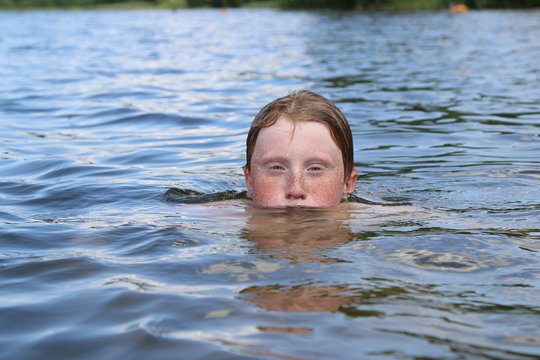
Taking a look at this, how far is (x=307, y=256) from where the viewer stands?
3439mm

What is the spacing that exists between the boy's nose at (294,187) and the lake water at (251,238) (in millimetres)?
109

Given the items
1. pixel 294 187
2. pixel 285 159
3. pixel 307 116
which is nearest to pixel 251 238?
pixel 294 187

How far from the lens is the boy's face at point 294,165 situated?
4207 mm

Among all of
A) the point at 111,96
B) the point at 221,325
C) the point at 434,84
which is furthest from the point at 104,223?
the point at 434,84

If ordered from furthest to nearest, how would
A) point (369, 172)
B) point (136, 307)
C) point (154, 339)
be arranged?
point (369, 172), point (136, 307), point (154, 339)

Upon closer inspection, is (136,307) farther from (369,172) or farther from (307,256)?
(369,172)

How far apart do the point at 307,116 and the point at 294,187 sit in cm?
47

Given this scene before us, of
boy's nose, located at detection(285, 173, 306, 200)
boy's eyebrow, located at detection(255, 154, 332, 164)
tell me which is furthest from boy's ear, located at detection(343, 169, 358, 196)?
boy's nose, located at detection(285, 173, 306, 200)

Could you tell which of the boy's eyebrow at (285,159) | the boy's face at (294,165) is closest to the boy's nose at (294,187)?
the boy's face at (294,165)

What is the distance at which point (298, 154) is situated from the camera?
421cm

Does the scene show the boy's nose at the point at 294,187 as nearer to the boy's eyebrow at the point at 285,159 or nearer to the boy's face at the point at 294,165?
the boy's face at the point at 294,165

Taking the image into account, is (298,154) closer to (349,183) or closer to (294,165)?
(294,165)

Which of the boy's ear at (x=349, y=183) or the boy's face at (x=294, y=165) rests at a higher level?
the boy's face at (x=294, y=165)

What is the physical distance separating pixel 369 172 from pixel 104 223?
8.94 feet
